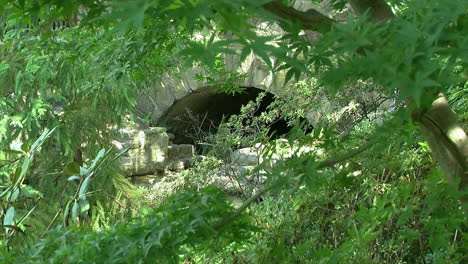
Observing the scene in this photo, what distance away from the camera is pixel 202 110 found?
1084 cm

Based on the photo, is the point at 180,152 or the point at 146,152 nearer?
the point at 146,152

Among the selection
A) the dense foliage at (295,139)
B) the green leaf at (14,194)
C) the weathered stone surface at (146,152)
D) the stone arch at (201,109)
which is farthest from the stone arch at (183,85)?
the green leaf at (14,194)

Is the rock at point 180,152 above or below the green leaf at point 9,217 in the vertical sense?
below

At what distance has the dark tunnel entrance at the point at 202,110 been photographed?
32.5 feet

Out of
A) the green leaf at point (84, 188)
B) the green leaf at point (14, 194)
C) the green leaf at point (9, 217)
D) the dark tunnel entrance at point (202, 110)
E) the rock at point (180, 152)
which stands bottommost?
the rock at point (180, 152)

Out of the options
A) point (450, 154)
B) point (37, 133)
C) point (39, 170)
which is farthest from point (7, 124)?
point (450, 154)

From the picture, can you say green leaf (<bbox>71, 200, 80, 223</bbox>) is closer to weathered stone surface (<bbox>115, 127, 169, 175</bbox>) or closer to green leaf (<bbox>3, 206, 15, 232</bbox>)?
green leaf (<bbox>3, 206, 15, 232</bbox>)

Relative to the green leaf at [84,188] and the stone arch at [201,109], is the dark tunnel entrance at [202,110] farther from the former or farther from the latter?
the green leaf at [84,188]

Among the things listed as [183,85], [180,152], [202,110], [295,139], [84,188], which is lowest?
[180,152]

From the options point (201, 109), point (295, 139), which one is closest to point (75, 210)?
point (295, 139)

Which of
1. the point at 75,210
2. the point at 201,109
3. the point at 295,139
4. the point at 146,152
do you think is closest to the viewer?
the point at 295,139

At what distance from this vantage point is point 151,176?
8727mm

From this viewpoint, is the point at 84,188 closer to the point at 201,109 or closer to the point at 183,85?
the point at 183,85

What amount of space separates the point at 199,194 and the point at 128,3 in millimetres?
705
